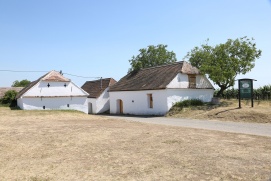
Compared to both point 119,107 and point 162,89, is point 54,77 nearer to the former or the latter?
point 119,107

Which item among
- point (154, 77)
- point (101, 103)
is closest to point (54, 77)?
point (101, 103)

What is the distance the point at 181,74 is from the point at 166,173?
22.6 meters

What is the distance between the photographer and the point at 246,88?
23656mm

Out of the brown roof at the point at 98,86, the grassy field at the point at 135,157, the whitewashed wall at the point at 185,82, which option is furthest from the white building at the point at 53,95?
the grassy field at the point at 135,157

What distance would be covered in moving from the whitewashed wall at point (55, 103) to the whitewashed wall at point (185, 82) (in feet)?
39.5

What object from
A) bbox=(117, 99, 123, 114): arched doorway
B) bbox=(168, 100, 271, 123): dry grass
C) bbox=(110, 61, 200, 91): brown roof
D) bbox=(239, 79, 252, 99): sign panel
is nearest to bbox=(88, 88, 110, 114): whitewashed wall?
bbox=(110, 61, 200, 91): brown roof

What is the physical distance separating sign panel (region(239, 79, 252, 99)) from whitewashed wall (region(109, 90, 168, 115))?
7.25 meters

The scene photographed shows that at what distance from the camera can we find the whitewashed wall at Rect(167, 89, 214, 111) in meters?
27.7

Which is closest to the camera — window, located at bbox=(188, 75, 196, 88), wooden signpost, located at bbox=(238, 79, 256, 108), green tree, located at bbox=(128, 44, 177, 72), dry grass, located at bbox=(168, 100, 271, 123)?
dry grass, located at bbox=(168, 100, 271, 123)

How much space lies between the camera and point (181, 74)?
95.8 feet

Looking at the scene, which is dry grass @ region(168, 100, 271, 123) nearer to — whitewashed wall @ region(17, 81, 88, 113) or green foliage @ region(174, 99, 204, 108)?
green foliage @ region(174, 99, 204, 108)

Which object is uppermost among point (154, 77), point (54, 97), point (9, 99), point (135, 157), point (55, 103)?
point (154, 77)

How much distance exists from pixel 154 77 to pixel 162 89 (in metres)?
3.85

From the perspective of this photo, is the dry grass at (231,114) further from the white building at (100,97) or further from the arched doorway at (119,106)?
the white building at (100,97)
